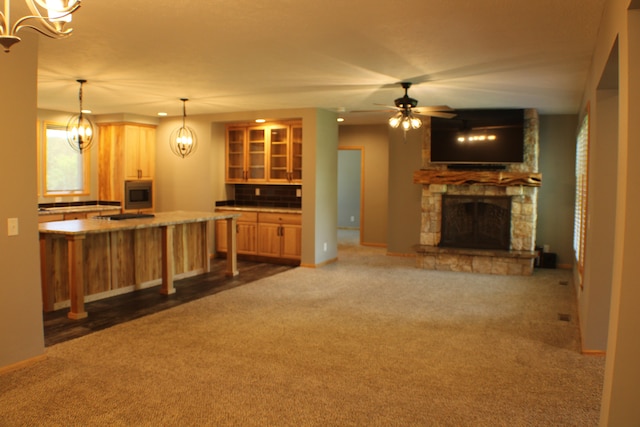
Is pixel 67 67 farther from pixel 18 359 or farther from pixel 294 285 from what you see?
pixel 294 285

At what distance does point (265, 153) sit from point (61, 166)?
11.4ft

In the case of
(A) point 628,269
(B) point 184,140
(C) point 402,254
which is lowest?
(C) point 402,254

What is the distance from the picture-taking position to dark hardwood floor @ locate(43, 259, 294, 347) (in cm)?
480

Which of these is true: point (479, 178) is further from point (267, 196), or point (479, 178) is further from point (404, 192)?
point (267, 196)

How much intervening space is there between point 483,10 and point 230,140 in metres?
6.39

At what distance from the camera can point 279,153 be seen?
8.61m

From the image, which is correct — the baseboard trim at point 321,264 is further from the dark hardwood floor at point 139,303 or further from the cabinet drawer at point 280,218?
the cabinet drawer at point 280,218

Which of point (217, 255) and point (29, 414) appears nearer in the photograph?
point (29, 414)

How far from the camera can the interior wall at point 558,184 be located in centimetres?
818

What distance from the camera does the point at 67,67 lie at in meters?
5.04

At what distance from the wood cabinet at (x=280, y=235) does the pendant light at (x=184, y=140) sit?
1621mm

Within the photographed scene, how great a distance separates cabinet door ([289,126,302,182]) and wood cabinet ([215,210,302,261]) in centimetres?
67

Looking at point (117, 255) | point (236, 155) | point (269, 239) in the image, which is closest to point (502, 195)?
point (269, 239)

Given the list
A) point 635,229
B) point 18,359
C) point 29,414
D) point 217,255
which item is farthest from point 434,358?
point 217,255
